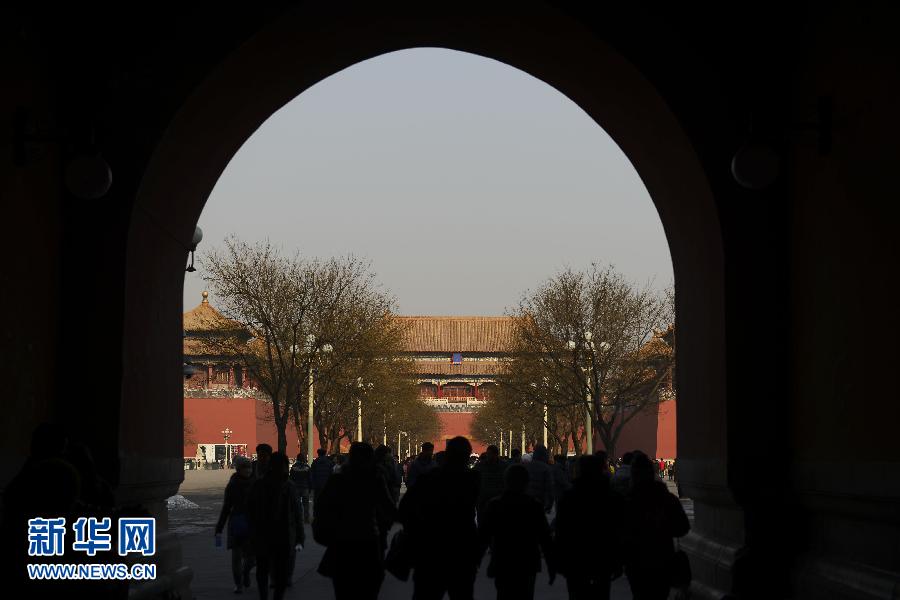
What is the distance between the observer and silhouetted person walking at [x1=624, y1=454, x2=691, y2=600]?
9.41 m

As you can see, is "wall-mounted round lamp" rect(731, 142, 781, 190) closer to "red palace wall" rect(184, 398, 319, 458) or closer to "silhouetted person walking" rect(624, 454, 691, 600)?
"silhouetted person walking" rect(624, 454, 691, 600)

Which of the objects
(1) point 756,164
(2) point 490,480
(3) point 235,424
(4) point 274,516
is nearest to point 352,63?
(4) point 274,516

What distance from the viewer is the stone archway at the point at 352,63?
1116 centimetres

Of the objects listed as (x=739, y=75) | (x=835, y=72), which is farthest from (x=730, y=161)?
(x=835, y=72)

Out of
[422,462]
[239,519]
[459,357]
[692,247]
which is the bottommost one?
[239,519]

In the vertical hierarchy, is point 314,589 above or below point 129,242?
below

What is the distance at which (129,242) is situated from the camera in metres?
10.9

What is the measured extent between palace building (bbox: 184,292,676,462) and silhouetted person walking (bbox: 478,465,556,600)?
1232 inches

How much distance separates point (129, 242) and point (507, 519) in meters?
3.68

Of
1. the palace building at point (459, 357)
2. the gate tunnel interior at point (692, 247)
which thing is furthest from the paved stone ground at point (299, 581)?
the palace building at point (459, 357)

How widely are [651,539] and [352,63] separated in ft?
18.9

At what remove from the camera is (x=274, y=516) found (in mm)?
12648

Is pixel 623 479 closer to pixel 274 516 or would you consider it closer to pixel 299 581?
pixel 299 581

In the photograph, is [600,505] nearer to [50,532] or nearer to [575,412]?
[50,532]
